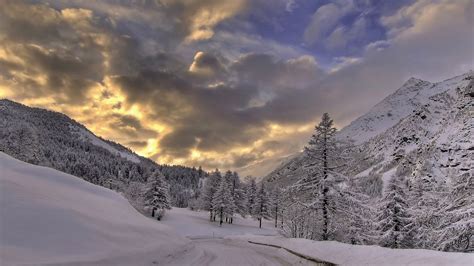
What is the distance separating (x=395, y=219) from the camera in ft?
103

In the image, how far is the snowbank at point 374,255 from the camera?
10922 mm

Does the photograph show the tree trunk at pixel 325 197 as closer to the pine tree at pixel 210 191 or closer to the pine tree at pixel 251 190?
the pine tree at pixel 210 191

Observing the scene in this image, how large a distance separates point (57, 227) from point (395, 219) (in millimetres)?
Answer: 28563

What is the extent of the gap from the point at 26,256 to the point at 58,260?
846 mm

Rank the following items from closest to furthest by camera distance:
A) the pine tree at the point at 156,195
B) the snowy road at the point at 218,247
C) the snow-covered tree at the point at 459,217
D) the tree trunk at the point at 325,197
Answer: the snow-covered tree at the point at 459,217 < the snowy road at the point at 218,247 < the tree trunk at the point at 325,197 < the pine tree at the point at 156,195

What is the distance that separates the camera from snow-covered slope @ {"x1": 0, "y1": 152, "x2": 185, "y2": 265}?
10164mm

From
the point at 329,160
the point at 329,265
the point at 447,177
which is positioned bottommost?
the point at 329,265

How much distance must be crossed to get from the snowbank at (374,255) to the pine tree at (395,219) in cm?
1136

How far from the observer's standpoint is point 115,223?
1552 centimetres

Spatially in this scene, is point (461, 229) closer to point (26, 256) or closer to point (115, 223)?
point (115, 223)

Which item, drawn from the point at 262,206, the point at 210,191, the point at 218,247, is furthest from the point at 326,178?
the point at 262,206

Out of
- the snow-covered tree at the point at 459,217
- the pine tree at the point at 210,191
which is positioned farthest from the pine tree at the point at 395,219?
the pine tree at the point at 210,191

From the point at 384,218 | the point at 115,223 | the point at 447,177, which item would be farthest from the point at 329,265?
the point at 384,218

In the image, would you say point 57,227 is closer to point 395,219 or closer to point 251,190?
point 395,219
